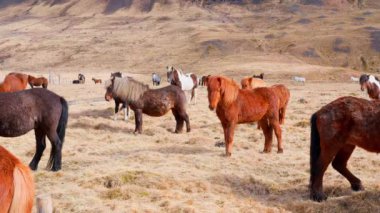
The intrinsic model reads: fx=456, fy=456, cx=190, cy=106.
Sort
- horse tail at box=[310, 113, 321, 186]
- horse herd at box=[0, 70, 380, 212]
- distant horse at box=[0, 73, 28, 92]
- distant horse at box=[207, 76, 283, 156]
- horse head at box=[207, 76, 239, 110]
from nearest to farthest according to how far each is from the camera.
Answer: horse herd at box=[0, 70, 380, 212] → horse tail at box=[310, 113, 321, 186] → horse head at box=[207, 76, 239, 110] → distant horse at box=[207, 76, 283, 156] → distant horse at box=[0, 73, 28, 92]

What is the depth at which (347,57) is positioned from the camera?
62031mm

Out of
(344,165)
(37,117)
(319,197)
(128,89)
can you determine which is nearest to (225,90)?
(344,165)

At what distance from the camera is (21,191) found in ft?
12.3

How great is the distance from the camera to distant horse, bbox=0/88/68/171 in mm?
8492

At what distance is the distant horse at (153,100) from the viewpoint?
46.1ft

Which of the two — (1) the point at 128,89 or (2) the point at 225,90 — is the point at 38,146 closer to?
(2) the point at 225,90

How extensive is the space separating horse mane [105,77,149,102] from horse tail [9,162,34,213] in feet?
33.4

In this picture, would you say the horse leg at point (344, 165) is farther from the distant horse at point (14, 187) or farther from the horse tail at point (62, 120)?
the distant horse at point (14, 187)

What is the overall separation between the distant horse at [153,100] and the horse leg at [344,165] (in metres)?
6.85

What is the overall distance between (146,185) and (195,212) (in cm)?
152

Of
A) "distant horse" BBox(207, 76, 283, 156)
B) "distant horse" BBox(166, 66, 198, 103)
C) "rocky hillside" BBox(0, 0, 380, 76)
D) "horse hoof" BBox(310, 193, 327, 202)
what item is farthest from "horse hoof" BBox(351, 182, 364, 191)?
"rocky hillside" BBox(0, 0, 380, 76)

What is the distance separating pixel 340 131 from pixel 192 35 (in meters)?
77.7

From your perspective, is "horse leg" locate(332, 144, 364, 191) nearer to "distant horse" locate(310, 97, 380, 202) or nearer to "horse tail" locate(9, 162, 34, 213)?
"distant horse" locate(310, 97, 380, 202)

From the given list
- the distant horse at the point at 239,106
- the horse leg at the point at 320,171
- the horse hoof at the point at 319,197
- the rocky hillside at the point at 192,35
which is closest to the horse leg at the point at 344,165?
the horse leg at the point at 320,171
